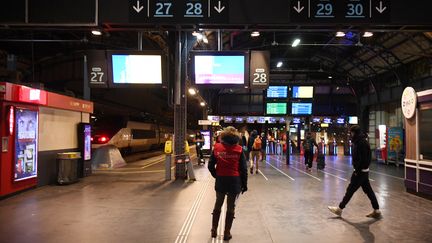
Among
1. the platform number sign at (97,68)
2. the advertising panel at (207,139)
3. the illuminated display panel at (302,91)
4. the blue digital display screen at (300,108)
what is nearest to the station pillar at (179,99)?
the platform number sign at (97,68)

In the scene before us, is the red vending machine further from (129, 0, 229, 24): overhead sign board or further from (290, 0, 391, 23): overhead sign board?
(290, 0, 391, 23): overhead sign board

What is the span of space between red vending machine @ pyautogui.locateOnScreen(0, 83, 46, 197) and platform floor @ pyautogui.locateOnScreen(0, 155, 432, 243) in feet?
1.47

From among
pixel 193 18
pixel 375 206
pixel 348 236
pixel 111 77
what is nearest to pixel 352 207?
pixel 375 206

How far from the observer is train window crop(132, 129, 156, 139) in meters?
27.3

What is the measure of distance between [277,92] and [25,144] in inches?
640

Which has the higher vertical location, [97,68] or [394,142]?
[97,68]

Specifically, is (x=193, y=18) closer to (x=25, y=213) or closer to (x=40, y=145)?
(x=25, y=213)

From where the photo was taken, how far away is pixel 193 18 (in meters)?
7.54

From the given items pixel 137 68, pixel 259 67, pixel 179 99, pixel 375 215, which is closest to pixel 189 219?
pixel 375 215

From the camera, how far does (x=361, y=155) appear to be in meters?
8.00

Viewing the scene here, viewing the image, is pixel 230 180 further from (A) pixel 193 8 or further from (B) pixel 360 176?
(A) pixel 193 8

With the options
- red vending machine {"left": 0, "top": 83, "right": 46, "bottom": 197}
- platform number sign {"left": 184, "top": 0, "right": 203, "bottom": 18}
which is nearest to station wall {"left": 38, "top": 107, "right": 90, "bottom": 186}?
red vending machine {"left": 0, "top": 83, "right": 46, "bottom": 197}

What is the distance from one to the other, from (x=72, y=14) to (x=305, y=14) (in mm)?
4395

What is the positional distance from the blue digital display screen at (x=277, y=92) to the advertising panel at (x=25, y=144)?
50.6ft
